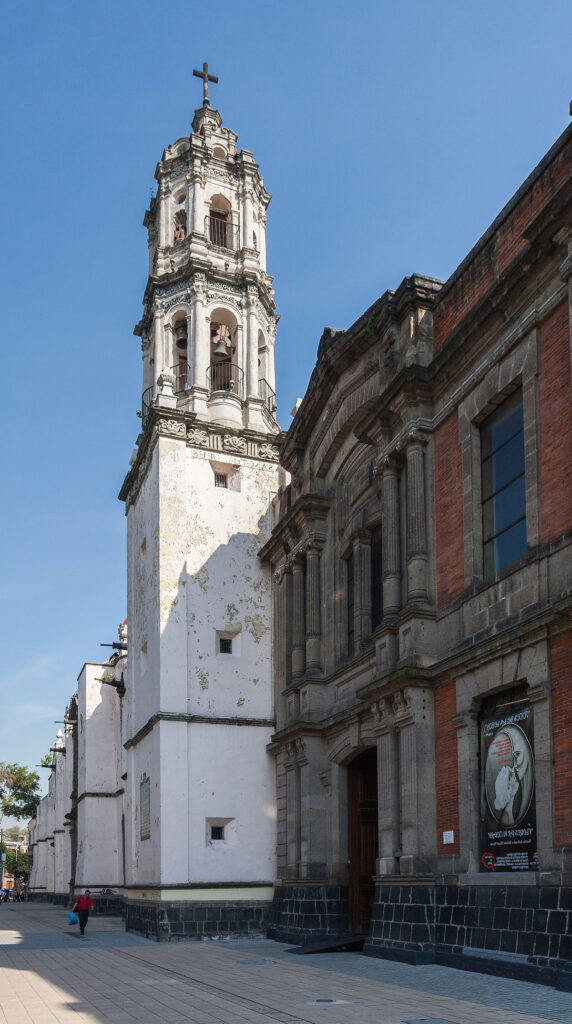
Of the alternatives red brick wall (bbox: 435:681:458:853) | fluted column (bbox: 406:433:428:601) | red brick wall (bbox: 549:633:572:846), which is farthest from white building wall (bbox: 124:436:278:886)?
red brick wall (bbox: 549:633:572:846)

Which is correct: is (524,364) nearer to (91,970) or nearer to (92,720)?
(91,970)

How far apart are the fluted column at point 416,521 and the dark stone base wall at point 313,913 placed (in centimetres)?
767

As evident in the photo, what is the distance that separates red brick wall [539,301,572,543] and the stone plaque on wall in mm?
15392

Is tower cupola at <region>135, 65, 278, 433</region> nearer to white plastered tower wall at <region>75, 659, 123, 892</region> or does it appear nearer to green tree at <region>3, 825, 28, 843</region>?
white plastered tower wall at <region>75, 659, 123, 892</region>

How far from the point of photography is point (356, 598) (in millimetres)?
21828

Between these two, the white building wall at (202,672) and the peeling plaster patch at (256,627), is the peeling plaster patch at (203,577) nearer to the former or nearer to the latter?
the white building wall at (202,672)

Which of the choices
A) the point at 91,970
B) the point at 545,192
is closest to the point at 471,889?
the point at 91,970

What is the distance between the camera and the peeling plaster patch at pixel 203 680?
85.9 ft

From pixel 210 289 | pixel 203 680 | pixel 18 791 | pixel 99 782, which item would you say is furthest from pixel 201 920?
pixel 18 791

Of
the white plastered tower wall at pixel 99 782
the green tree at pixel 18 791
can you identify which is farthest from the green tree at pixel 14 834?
the white plastered tower wall at pixel 99 782

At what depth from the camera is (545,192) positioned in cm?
1535

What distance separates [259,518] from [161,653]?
16.4 ft

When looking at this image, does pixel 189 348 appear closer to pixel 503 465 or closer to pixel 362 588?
pixel 362 588

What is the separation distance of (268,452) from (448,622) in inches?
499
